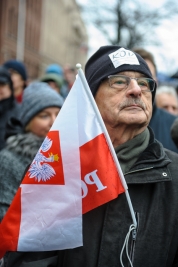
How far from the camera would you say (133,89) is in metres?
2.49

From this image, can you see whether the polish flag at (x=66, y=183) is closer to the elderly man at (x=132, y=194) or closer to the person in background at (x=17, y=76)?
the elderly man at (x=132, y=194)

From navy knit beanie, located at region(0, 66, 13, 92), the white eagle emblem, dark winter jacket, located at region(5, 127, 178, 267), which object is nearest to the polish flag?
the white eagle emblem

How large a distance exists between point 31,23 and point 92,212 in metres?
42.5

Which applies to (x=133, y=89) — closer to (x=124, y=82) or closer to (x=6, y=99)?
(x=124, y=82)

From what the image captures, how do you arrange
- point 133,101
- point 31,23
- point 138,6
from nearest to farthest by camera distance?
1. point 133,101
2. point 138,6
3. point 31,23

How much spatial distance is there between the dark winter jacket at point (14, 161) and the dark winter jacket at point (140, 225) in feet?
3.45

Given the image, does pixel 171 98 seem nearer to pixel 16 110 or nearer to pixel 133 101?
pixel 16 110

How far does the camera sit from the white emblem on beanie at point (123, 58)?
2.56 m

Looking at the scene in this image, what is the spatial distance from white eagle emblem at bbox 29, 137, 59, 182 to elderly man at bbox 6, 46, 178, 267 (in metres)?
0.29

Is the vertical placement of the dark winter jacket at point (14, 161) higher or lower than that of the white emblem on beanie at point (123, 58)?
lower

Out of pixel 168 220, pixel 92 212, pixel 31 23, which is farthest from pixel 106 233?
pixel 31 23

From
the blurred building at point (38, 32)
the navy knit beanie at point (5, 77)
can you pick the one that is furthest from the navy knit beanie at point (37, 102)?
the blurred building at point (38, 32)

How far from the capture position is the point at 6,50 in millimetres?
36062

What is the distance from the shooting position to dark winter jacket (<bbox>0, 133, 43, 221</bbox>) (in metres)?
3.45
